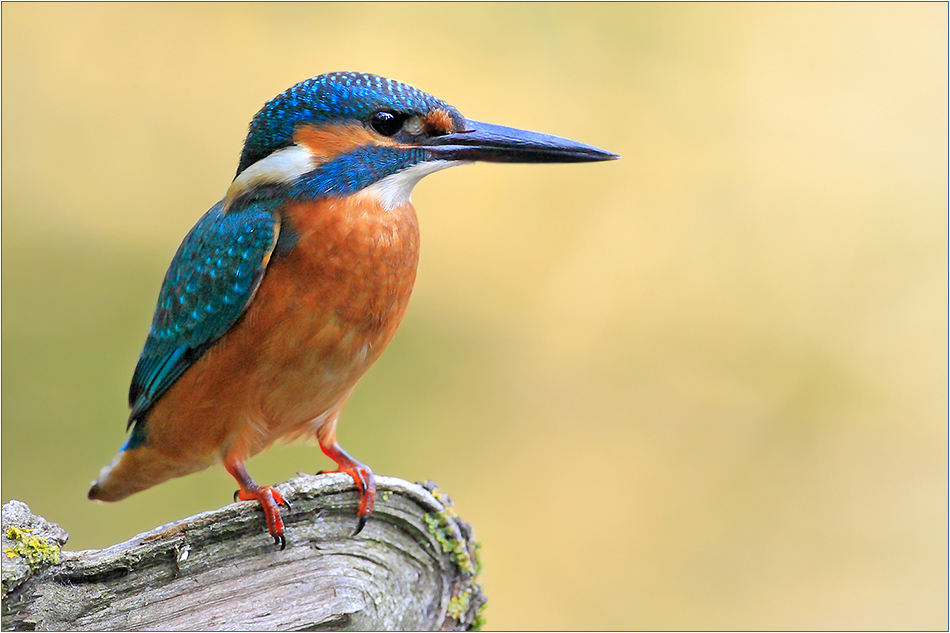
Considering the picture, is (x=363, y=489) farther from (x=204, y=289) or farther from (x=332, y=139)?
(x=332, y=139)

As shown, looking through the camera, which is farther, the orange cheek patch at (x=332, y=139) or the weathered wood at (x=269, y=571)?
the orange cheek patch at (x=332, y=139)

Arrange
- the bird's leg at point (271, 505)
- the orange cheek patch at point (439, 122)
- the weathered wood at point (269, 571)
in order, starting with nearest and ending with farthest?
the weathered wood at point (269, 571), the bird's leg at point (271, 505), the orange cheek patch at point (439, 122)

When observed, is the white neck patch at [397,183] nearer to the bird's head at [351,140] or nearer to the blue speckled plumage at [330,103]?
the bird's head at [351,140]

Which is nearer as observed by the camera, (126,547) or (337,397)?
(126,547)

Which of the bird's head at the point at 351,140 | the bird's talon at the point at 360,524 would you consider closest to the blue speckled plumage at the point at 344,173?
the bird's head at the point at 351,140

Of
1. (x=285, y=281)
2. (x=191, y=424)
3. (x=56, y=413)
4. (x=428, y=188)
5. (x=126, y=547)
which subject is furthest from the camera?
(x=428, y=188)

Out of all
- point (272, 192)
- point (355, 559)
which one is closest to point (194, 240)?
point (272, 192)

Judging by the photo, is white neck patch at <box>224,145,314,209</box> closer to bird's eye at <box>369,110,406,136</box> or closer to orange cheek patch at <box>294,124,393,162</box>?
orange cheek patch at <box>294,124,393,162</box>

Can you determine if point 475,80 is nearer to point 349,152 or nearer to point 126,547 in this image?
point 349,152
